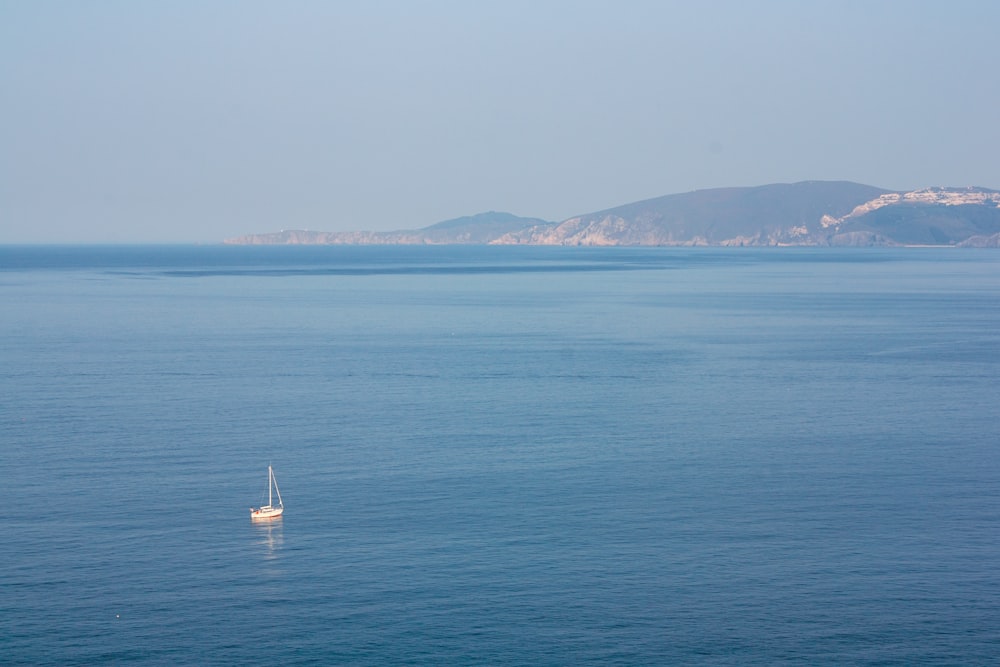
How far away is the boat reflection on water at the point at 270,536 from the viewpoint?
32938 millimetres

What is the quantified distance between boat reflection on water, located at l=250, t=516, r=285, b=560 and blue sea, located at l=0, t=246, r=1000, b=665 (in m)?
0.11

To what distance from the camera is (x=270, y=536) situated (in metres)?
34.3

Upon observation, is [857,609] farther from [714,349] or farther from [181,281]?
[181,281]

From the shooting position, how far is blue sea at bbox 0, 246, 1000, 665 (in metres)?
27.8

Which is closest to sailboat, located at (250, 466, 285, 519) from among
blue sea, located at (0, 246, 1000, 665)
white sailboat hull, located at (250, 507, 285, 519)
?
white sailboat hull, located at (250, 507, 285, 519)

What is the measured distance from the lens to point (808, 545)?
33.9m

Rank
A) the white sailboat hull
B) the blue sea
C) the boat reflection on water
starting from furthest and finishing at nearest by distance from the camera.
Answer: the white sailboat hull → the boat reflection on water → the blue sea

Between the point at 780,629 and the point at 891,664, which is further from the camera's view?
the point at 780,629

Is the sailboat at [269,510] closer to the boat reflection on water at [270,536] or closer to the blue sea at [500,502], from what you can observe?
the boat reflection on water at [270,536]

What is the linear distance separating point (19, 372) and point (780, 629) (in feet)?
155

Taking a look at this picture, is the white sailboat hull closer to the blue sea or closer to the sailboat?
the sailboat

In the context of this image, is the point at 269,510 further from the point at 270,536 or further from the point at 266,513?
the point at 270,536

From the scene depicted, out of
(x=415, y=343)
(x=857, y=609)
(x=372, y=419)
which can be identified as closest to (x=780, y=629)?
(x=857, y=609)

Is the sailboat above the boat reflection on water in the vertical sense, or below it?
above
